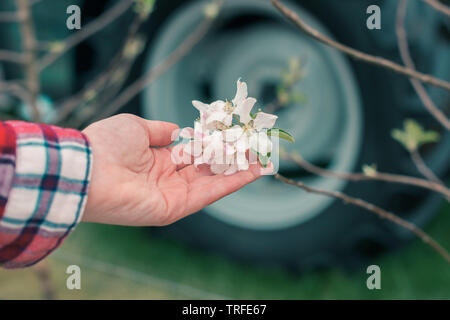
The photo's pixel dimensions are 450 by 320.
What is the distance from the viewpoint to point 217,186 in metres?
0.92

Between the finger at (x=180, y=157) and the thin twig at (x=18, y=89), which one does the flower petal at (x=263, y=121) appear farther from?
the thin twig at (x=18, y=89)

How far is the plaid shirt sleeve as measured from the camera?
2.61 feet

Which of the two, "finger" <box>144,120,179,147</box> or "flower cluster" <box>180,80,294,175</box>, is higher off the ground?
"finger" <box>144,120,179,147</box>

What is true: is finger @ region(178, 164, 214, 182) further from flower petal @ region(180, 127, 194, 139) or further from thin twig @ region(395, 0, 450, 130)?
thin twig @ region(395, 0, 450, 130)

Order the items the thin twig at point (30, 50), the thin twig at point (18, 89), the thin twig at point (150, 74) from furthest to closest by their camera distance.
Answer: the thin twig at point (150, 74) < the thin twig at point (18, 89) < the thin twig at point (30, 50)

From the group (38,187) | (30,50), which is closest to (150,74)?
(30,50)

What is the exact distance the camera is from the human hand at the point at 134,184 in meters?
0.91

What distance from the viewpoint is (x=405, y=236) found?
1.66m

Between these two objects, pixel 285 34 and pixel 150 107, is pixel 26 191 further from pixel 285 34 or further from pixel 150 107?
pixel 285 34

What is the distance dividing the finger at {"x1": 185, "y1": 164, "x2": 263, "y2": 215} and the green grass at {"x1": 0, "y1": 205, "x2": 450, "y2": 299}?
33.9 inches

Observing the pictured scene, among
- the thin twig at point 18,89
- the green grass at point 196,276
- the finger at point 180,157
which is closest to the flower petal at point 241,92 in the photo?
the finger at point 180,157

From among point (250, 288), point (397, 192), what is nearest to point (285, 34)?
point (397, 192)

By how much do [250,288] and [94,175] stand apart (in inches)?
40.9

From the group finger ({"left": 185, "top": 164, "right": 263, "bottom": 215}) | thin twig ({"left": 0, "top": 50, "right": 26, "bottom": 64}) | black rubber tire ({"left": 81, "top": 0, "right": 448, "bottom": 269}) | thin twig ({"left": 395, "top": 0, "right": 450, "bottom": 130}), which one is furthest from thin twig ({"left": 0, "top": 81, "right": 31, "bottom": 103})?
thin twig ({"left": 395, "top": 0, "right": 450, "bottom": 130})
